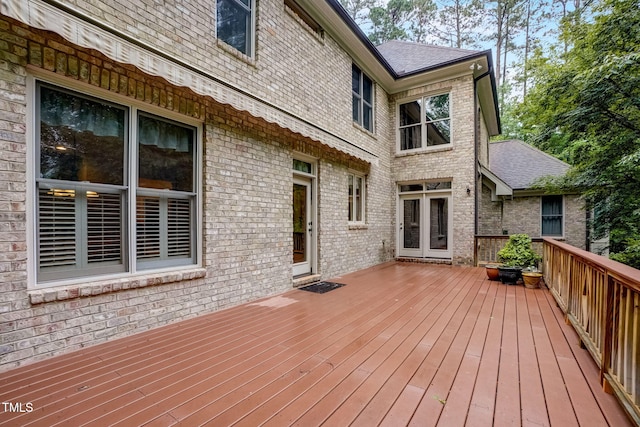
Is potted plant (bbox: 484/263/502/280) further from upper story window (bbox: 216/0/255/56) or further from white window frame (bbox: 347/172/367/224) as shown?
upper story window (bbox: 216/0/255/56)

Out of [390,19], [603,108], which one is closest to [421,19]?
[390,19]

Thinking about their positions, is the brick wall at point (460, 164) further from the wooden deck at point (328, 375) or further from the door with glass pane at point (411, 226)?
the wooden deck at point (328, 375)

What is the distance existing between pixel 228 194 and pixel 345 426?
316cm

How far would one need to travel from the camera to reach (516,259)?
602 centimetres

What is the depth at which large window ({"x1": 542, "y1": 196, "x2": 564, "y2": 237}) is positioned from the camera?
34.1ft

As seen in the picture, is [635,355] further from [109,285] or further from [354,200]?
[354,200]

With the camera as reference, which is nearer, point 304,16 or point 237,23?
point 237,23

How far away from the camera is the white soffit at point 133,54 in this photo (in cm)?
202

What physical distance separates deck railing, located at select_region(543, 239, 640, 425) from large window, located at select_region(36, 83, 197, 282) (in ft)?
13.6

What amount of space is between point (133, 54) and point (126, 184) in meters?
1.35

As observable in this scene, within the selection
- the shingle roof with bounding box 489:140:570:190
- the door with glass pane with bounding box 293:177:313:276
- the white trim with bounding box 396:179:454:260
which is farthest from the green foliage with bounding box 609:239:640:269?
the door with glass pane with bounding box 293:177:313:276

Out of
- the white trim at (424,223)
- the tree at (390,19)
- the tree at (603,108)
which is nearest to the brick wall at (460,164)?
the white trim at (424,223)

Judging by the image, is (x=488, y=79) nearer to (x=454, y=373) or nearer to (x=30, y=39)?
(x=454, y=373)

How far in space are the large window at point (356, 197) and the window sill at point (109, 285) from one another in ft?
14.4
